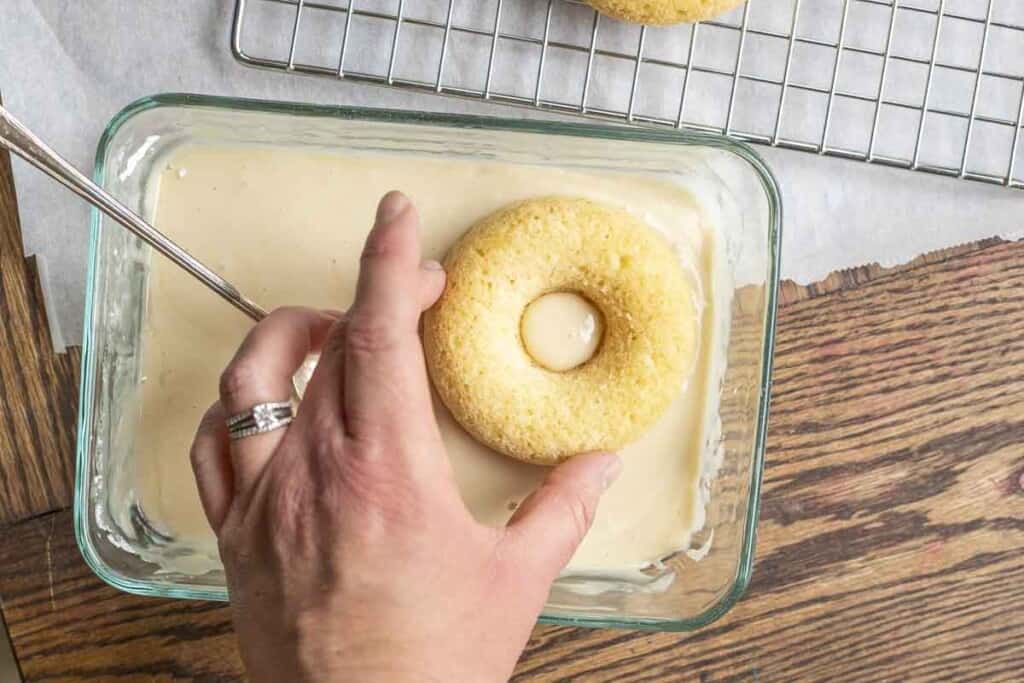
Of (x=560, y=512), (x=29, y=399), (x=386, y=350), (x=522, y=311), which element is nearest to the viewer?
(x=386, y=350)

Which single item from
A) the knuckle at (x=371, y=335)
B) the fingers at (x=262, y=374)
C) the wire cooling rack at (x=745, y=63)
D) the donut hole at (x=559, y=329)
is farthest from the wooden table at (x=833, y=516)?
the knuckle at (x=371, y=335)

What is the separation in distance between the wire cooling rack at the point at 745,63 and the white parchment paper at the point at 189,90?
0.02 meters

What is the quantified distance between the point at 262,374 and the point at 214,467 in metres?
0.10

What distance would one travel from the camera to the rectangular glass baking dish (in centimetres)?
107

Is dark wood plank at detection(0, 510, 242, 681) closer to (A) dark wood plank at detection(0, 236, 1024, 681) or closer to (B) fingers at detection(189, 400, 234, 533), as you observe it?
(A) dark wood plank at detection(0, 236, 1024, 681)

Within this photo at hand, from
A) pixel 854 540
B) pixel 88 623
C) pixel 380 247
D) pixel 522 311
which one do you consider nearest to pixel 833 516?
pixel 854 540

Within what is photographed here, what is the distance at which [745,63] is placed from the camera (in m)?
1.21

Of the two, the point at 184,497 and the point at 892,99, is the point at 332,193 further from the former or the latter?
the point at 892,99

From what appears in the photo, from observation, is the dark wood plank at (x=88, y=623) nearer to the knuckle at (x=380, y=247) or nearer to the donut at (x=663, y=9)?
the knuckle at (x=380, y=247)

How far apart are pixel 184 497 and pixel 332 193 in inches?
14.7

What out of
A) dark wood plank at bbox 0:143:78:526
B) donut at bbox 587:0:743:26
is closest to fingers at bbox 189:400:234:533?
dark wood plank at bbox 0:143:78:526

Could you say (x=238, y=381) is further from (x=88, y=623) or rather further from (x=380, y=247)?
(x=88, y=623)

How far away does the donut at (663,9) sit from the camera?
1128mm

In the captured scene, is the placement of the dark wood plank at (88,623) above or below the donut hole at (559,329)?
below
